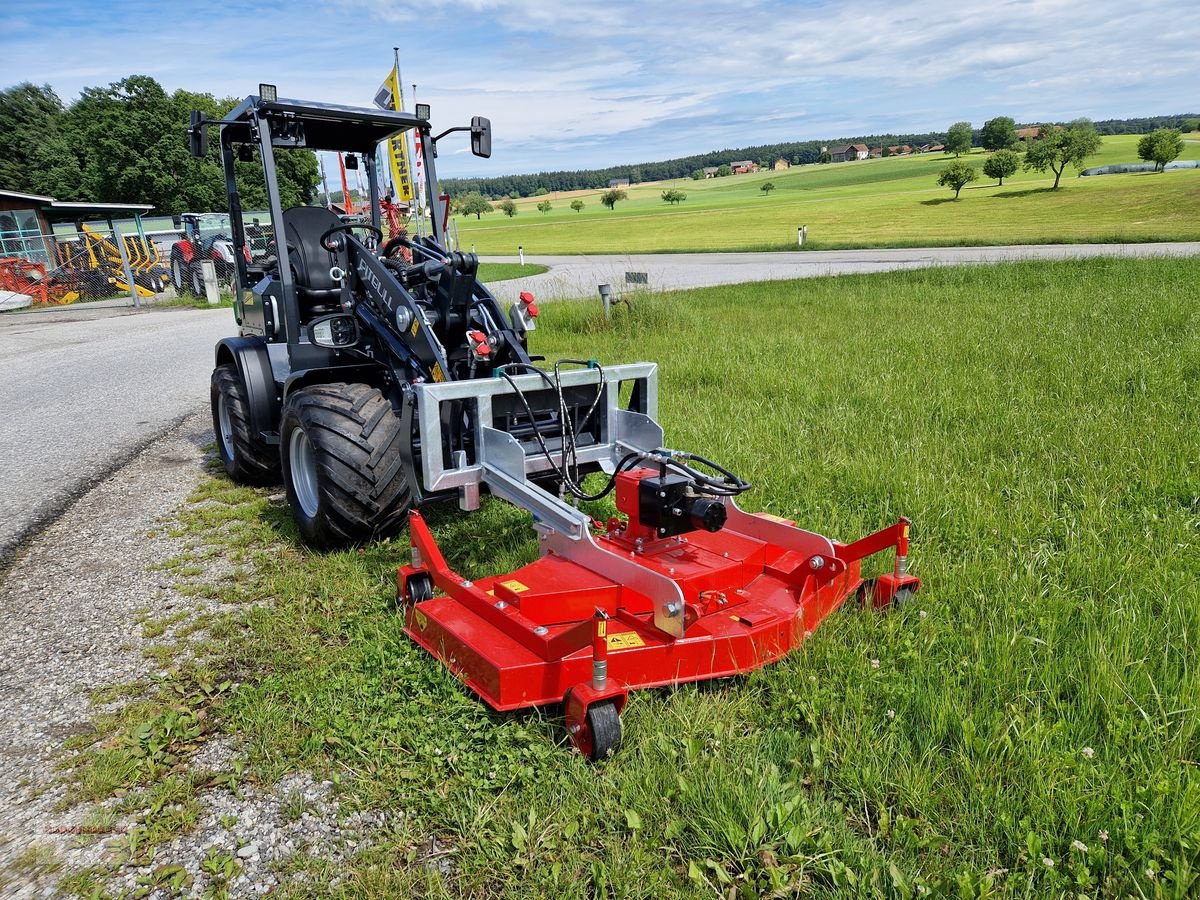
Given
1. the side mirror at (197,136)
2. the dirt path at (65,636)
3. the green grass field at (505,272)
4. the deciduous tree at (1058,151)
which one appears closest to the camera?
the dirt path at (65,636)

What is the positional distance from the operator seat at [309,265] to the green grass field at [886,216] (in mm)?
25657

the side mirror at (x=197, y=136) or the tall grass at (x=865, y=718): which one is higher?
the side mirror at (x=197, y=136)

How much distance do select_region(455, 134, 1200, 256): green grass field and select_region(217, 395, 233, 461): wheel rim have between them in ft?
85.4

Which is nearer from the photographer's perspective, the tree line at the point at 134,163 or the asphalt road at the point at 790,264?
the asphalt road at the point at 790,264

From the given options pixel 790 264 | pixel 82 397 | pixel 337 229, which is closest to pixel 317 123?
pixel 337 229

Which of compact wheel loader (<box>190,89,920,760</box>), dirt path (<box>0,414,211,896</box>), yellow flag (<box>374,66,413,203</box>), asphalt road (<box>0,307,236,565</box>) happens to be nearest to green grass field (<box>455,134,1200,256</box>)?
yellow flag (<box>374,66,413,203</box>)

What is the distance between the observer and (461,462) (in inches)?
154

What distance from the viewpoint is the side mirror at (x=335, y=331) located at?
204 inches

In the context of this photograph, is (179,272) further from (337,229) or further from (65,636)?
(65,636)

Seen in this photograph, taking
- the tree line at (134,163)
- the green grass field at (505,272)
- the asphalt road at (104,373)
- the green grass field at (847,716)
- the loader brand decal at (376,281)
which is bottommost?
the green grass field at (505,272)

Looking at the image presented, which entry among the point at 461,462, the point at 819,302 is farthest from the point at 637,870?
the point at 819,302

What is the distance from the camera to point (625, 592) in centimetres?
329

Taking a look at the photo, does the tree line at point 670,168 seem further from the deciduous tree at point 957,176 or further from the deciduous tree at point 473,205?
the deciduous tree at point 957,176

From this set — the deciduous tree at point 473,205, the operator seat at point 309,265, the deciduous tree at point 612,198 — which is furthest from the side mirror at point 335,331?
the deciduous tree at point 612,198
